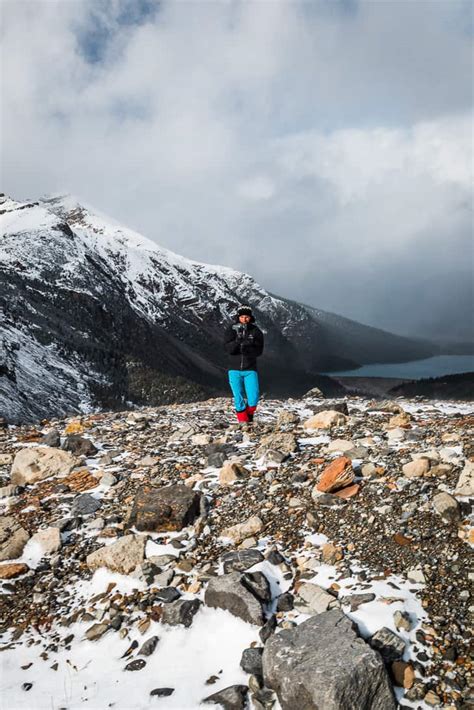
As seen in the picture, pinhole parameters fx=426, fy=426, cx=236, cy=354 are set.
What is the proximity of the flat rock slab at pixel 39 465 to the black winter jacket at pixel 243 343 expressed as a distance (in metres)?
5.41

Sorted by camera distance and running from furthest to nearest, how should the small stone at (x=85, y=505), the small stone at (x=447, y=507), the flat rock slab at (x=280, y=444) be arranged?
the flat rock slab at (x=280, y=444), the small stone at (x=85, y=505), the small stone at (x=447, y=507)

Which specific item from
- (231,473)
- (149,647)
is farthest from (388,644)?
(231,473)

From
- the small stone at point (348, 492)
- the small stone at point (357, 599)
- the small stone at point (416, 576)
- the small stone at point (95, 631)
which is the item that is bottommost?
the small stone at point (95, 631)

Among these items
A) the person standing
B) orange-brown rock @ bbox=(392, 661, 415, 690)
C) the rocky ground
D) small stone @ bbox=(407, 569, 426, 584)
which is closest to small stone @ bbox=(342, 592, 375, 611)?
the rocky ground

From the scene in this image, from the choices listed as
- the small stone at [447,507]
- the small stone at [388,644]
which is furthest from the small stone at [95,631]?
the small stone at [447,507]

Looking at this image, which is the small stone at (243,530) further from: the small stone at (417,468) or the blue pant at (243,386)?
the blue pant at (243,386)

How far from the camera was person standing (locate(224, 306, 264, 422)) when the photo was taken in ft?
42.2

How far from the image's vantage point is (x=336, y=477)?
24.2ft

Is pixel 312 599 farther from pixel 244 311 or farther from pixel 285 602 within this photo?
pixel 244 311

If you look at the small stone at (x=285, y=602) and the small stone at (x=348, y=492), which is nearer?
the small stone at (x=285, y=602)

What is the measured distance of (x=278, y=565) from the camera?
233 inches

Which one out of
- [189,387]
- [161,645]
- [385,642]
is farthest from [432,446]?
[189,387]

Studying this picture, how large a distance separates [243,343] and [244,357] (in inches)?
17.2

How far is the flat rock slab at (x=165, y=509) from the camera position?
7.08 m
